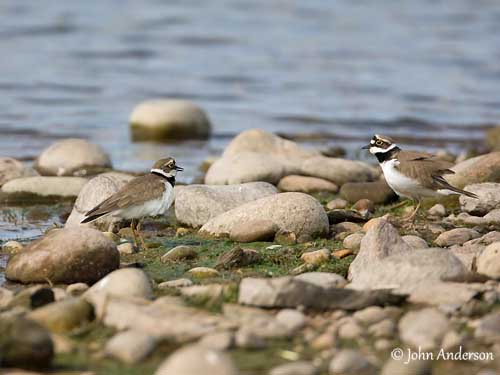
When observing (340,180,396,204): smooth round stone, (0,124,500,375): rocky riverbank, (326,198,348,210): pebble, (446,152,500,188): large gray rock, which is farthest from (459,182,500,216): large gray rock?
(326,198,348,210): pebble

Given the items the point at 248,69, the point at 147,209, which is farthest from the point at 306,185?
the point at 248,69

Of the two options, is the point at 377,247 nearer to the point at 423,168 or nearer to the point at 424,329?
the point at 424,329

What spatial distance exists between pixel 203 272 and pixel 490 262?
2322 mm

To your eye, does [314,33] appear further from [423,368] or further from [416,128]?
[423,368]

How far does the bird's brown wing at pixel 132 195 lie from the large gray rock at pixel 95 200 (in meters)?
0.50

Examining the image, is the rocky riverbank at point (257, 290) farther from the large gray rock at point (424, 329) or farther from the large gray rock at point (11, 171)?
the large gray rock at point (11, 171)

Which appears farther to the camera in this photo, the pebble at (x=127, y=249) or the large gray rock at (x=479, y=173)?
the large gray rock at (x=479, y=173)

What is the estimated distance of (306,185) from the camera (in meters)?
11.6

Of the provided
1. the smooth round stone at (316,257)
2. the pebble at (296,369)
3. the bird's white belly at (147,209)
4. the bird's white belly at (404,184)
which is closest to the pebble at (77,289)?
the bird's white belly at (147,209)

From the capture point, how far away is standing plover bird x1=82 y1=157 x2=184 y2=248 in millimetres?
8891

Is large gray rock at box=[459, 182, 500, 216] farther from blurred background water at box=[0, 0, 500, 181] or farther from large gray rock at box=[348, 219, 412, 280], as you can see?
blurred background water at box=[0, 0, 500, 181]

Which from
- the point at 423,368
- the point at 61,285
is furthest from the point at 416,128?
the point at 423,368

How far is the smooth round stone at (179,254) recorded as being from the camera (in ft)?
27.3

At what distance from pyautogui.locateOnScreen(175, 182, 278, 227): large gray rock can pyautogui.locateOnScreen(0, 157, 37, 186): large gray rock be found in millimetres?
2802
